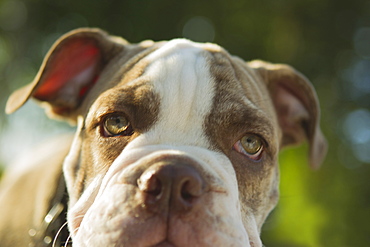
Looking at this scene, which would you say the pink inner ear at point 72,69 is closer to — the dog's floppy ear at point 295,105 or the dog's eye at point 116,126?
the dog's eye at point 116,126

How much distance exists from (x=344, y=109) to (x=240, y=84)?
875 centimetres

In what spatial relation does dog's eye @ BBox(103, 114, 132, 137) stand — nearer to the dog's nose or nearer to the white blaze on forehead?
the white blaze on forehead

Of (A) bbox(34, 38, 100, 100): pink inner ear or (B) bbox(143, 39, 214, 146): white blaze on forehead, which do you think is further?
(A) bbox(34, 38, 100, 100): pink inner ear

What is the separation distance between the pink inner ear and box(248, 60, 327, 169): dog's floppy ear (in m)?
1.42

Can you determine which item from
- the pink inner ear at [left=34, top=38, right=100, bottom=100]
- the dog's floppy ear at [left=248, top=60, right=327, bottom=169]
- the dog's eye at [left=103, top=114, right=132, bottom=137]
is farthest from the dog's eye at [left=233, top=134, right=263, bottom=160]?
the pink inner ear at [left=34, top=38, right=100, bottom=100]

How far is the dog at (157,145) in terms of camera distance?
2297 mm

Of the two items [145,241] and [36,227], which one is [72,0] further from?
[145,241]

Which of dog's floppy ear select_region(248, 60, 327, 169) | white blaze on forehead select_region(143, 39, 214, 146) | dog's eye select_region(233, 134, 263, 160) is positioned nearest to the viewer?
white blaze on forehead select_region(143, 39, 214, 146)

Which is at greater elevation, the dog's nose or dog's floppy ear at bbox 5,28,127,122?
the dog's nose

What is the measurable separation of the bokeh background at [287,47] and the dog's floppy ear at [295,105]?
5.61 m

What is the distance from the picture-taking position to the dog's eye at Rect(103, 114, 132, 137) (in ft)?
9.55

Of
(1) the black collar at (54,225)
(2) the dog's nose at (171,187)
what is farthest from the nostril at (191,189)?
(1) the black collar at (54,225)

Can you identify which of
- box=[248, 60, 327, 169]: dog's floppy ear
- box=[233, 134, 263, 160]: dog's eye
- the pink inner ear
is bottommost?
box=[248, 60, 327, 169]: dog's floppy ear

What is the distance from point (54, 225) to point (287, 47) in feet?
29.9
